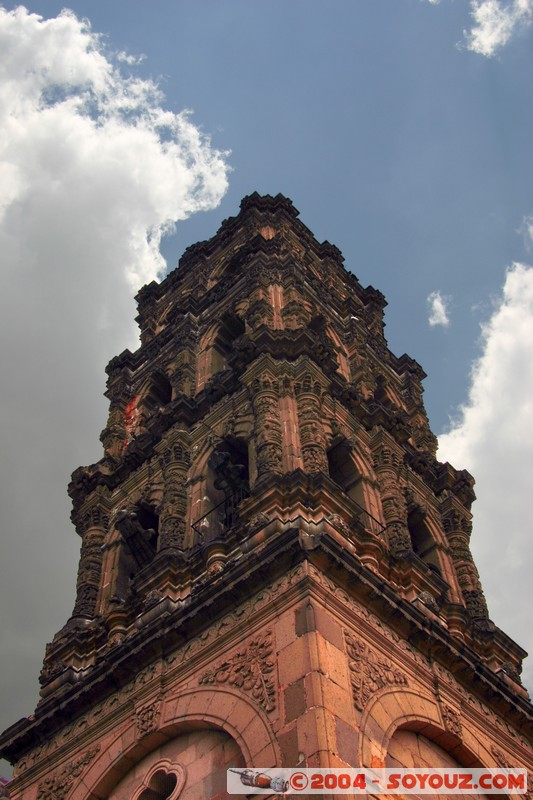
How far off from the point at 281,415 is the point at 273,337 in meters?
3.84

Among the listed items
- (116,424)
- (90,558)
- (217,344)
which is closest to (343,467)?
(90,558)

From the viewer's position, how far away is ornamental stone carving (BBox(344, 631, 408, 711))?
17328 millimetres

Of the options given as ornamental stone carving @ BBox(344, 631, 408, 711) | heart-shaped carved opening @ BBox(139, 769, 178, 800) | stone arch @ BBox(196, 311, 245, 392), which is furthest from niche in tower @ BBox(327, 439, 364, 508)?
heart-shaped carved opening @ BBox(139, 769, 178, 800)

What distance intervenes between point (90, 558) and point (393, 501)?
8.08 metres

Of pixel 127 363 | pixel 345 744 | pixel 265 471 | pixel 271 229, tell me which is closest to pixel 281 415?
pixel 265 471

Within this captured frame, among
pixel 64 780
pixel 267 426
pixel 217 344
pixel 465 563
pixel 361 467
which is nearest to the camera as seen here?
pixel 64 780

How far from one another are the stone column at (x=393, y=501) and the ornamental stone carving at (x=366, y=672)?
15.9ft

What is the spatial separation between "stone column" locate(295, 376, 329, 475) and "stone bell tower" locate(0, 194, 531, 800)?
57mm

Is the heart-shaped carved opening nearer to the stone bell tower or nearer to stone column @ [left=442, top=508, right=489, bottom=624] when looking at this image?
the stone bell tower

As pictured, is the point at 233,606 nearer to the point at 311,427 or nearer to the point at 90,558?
the point at 311,427

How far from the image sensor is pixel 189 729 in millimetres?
18641

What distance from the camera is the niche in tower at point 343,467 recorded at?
27094mm

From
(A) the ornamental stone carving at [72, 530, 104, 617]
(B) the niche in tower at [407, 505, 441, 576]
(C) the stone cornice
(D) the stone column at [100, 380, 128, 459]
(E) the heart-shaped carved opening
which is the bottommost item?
(E) the heart-shaped carved opening

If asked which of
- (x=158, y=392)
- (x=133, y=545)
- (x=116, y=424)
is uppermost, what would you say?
(x=158, y=392)
